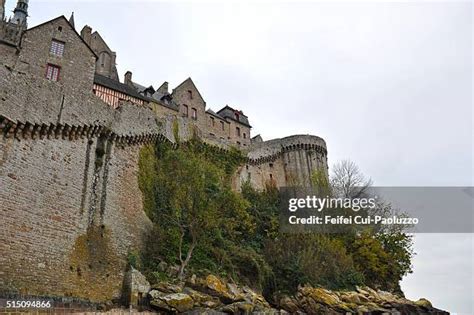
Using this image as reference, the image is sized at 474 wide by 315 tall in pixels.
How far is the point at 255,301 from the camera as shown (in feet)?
53.9

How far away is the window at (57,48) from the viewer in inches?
808

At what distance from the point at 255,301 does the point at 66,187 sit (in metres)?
9.05

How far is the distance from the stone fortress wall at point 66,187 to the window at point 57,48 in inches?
69.6

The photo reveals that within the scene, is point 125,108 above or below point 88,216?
above

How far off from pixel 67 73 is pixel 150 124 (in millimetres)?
5740

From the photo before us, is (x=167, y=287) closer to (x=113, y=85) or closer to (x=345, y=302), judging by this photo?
(x=345, y=302)

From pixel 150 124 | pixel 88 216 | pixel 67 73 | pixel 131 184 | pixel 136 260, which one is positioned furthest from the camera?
pixel 67 73

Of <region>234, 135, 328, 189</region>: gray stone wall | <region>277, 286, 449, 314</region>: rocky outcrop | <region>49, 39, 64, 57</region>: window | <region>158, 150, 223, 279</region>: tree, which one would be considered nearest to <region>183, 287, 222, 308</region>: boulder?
<region>158, 150, 223, 279</region>: tree

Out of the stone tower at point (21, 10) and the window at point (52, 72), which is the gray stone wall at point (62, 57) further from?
the stone tower at point (21, 10)

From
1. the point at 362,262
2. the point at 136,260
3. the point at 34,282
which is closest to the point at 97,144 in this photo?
the point at 136,260

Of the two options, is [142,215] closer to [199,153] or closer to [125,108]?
[125,108]

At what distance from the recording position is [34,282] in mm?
10961

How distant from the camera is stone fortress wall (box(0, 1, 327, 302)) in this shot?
1104 centimetres

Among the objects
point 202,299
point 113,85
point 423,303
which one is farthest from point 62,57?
point 423,303
